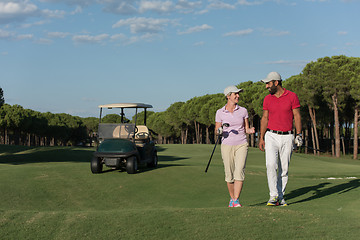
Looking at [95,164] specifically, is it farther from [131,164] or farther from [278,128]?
[278,128]

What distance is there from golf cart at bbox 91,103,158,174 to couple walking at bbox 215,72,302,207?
7.62 metres

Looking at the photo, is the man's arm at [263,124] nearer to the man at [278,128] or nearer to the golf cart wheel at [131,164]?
the man at [278,128]

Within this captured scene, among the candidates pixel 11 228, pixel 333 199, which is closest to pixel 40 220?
pixel 11 228

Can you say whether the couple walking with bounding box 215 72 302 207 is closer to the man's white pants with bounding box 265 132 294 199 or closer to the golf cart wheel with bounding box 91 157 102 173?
the man's white pants with bounding box 265 132 294 199

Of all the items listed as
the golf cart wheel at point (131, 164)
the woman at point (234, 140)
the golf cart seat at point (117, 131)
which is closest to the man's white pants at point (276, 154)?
the woman at point (234, 140)

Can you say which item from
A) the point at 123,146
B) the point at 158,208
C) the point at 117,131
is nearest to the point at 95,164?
the point at 123,146

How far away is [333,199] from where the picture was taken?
1012 centimetres

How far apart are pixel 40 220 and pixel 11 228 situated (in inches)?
19.5

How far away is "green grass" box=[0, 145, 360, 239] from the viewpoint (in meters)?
6.60

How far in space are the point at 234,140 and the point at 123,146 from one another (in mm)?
7985

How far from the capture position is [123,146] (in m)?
16.1

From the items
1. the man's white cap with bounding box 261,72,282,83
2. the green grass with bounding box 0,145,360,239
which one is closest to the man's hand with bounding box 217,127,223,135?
the man's white cap with bounding box 261,72,282,83

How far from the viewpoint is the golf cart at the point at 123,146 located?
52.6 feet

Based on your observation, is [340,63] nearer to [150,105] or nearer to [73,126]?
[150,105]
